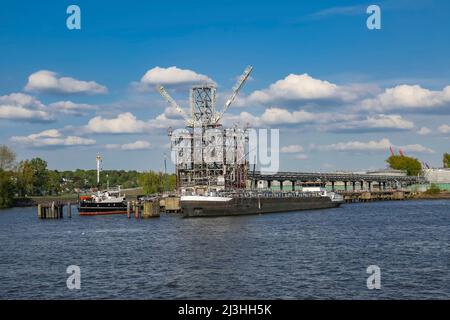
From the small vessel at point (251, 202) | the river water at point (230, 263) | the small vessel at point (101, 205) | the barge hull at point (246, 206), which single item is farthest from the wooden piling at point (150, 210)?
the river water at point (230, 263)

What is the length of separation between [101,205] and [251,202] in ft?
105

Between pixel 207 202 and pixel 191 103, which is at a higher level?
pixel 191 103

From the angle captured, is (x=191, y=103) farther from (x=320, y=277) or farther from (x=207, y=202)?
(x=320, y=277)

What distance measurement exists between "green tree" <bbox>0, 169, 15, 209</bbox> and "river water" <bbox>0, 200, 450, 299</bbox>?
336 feet

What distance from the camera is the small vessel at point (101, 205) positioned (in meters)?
126

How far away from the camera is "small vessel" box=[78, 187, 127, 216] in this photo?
414 ft

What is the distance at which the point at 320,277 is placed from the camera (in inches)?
1666

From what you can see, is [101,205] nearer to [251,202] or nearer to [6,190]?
[251,202]

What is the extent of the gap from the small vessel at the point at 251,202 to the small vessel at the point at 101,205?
26.1 metres

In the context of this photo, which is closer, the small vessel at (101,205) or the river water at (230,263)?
the river water at (230,263)

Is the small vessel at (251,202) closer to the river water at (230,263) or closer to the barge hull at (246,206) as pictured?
the barge hull at (246,206)
